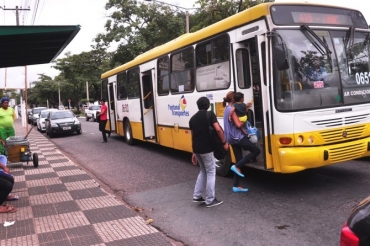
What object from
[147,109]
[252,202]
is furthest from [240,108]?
[147,109]

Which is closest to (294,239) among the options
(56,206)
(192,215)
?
(192,215)

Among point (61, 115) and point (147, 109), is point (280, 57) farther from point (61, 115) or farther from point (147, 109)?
point (61, 115)

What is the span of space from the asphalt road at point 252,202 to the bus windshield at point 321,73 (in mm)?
1504

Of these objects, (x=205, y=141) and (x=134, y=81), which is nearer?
(x=205, y=141)

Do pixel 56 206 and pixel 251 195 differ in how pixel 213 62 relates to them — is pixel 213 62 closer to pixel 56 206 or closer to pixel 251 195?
pixel 251 195

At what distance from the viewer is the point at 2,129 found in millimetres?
→ 9234

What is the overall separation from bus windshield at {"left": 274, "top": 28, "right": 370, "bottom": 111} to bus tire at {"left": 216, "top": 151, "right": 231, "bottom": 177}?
2043 mm

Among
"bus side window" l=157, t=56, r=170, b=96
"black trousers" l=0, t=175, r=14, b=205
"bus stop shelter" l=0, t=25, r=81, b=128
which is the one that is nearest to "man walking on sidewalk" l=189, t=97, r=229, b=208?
"bus stop shelter" l=0, t=25, r=81, b=128

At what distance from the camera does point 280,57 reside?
17.9 feet

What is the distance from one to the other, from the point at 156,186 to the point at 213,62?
283 cm

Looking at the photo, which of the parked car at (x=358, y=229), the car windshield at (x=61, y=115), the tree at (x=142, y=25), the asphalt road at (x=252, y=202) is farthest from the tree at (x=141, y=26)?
the parked car at (x=358, y=229)

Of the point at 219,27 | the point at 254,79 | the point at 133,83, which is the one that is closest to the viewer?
the point at 254,79

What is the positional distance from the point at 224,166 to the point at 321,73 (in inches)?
108

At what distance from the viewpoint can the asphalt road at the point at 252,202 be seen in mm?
4562
